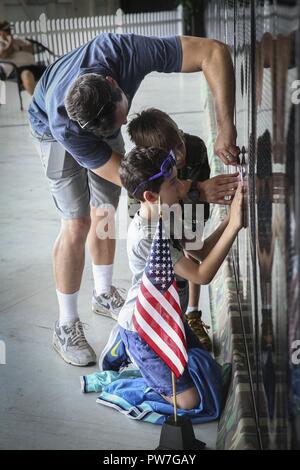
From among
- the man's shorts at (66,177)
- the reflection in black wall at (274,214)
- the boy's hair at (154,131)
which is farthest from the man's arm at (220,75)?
the man's shorts at (66,177)

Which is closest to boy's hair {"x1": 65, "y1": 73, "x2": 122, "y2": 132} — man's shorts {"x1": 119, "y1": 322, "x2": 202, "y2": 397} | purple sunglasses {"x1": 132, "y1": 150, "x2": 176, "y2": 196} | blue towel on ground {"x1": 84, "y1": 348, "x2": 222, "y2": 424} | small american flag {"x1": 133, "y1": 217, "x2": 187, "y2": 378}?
purple sunglasses {"x1": 132, "y1": 150, "x2": 176, "y2": 196}

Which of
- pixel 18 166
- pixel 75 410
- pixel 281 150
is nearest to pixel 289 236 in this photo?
pixel 281 150

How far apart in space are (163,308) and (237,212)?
422 mm

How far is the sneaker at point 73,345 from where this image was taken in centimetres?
350

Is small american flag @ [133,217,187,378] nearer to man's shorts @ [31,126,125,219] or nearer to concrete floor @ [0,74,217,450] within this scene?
concrete floor @ [0,74,217,450]

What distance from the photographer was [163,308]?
2688mm

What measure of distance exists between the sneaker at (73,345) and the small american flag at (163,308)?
2.84ft

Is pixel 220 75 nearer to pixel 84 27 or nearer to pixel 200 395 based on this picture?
pixel 200 395

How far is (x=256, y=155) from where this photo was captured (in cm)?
233

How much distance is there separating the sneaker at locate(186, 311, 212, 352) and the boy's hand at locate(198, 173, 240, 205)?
816 millimetres

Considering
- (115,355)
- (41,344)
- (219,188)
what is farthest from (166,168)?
(41,344)

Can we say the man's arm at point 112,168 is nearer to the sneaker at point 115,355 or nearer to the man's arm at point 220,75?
the man's arm at point 220,75

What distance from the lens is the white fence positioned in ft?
26.2
